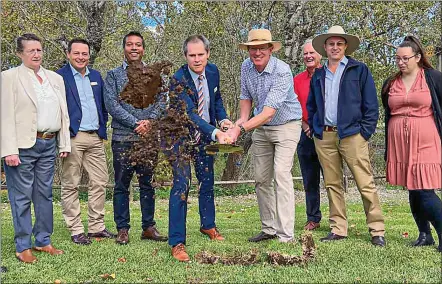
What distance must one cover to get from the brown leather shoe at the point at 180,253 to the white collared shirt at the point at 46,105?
1644 mm

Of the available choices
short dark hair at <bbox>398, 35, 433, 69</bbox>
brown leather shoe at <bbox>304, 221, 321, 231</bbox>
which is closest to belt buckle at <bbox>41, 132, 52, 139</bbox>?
brown leather shoe at <bbox>304, 221, 321, 231</bbox>

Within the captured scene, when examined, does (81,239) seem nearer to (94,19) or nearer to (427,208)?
(427,208)

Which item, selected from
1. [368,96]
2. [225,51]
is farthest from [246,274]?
[225,51]

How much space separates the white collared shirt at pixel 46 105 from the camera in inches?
193

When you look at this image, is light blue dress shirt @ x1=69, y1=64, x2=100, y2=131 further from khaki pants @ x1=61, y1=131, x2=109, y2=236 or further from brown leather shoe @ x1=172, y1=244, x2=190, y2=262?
brown leather shoe @ x1=172, y1=244, x2=190, y2=262

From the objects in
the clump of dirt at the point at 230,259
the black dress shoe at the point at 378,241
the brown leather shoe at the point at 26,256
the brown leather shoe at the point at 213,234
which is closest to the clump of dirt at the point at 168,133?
the clump of dirt at the point at 230,259

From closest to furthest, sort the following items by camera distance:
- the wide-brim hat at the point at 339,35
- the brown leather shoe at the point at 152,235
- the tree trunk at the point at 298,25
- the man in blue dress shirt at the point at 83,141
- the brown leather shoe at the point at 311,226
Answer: the wide-brim hat at the point at 339,35 → the man in blue dress shirt at the point at 83,141 → the brown leather shoe at the point at 152,235 → the brown leather shoe at the point at 311,226 → the tree trunk at the point at 298,25

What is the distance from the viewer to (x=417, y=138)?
5008 millimetres

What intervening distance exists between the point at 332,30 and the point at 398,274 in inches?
104

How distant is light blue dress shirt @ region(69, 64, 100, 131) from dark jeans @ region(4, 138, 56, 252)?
55 centimetres

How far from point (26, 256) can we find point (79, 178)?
1147 millimetres

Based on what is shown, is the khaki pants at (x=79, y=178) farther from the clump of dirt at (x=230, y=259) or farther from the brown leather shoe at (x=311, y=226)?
the brown leather shoe at (x=311, y=226)

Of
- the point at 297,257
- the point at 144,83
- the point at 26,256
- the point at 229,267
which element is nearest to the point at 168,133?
the point at 144,83

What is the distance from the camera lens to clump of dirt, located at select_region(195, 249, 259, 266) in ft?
A: 14.9
